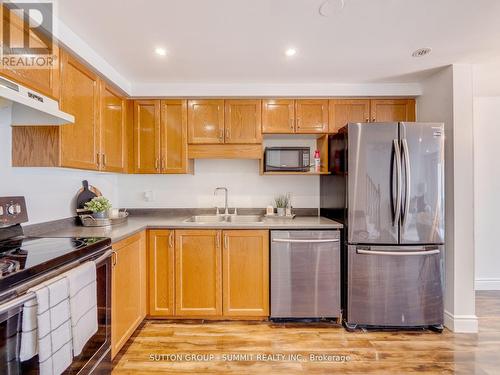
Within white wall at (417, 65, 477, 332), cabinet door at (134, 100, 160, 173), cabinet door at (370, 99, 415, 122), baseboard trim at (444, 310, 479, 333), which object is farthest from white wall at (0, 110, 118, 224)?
baseboard trim at (444, 310, 479, 333)

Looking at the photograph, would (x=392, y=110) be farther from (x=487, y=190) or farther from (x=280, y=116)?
(x=487, y=190)

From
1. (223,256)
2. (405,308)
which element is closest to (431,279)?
(405,308)

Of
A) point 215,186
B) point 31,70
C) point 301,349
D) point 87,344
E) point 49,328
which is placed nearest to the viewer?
point 49,328

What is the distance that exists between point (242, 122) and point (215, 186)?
81cm

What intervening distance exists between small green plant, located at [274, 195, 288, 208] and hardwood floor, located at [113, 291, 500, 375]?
122cm

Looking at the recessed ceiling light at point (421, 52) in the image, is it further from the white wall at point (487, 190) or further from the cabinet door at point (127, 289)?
the cabinet door at point (127, 289)

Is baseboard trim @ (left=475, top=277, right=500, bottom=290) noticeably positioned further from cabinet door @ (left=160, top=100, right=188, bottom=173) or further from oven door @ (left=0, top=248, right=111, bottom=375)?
oven door @ (left=0, top=248, right=111, bottom=375)

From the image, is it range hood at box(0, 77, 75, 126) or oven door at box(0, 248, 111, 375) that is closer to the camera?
oven door at box(0, 248, 111, 375)

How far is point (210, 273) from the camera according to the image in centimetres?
242

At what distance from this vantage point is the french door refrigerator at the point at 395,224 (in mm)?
2250

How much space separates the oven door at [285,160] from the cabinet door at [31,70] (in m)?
1.85

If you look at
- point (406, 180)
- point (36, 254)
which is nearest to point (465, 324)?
point (406, 180)

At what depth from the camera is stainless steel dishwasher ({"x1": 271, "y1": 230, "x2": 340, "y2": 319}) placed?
7.77 ft

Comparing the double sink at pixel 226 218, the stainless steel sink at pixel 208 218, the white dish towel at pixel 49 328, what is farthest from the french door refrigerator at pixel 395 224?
the white dish towel at pixel 49 328
